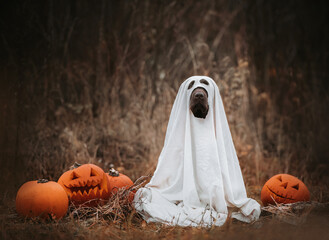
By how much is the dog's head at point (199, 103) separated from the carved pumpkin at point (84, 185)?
1218mm

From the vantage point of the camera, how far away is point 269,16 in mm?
6527

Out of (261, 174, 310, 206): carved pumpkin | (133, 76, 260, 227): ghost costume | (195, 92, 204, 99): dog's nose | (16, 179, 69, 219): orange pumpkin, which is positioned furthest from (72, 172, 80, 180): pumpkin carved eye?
(261, 174, 310, 206): carved pumpkin

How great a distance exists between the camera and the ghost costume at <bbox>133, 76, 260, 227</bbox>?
2.84 m

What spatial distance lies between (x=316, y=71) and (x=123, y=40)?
405 centimetres

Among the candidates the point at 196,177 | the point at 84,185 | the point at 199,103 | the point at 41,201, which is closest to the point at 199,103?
the point at 199,103

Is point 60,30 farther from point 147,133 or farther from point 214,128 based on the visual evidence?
point 214,128

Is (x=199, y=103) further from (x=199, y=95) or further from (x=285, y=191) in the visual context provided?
(x=285, y=191)

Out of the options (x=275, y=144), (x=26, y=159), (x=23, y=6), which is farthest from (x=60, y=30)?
(x=275, y=144)

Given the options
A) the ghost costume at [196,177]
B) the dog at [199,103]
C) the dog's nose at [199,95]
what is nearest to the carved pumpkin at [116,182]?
the ghost costume at [196,177]

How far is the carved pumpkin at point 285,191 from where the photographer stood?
3.20m

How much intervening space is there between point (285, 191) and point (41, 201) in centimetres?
249

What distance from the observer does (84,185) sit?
3.09m

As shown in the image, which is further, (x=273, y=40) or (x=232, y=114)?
(x=273, y=40)

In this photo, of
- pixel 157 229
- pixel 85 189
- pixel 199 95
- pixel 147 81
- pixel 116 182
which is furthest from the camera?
pixel 147 81
